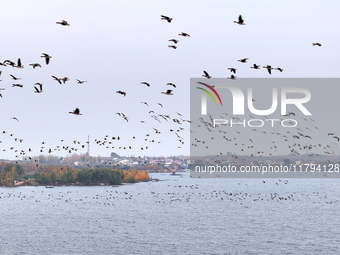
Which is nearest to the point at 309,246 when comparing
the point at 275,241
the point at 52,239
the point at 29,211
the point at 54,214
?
the point at 275,241

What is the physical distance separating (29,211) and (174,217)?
46.9m

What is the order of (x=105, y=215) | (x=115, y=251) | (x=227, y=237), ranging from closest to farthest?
(x=115, y=251) → (x=227, y=237) → (x=105, y=215)

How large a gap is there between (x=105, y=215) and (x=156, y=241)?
48.9 meters

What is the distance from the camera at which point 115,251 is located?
95.0 meters

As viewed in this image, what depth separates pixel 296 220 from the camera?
142 m

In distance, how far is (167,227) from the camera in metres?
126

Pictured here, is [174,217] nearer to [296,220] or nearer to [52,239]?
[296,220]

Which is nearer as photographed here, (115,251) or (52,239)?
(115,251)

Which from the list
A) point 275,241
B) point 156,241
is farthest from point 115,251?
point 275,241

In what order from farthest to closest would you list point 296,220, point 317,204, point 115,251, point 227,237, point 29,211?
point 317,204, point 29,211, point 296,220, point 227,237, point 115,251

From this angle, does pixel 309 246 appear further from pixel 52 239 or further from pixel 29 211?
pixel 29 211

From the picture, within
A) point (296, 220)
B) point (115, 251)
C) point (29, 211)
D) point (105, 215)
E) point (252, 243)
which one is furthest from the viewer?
point (29, 211)

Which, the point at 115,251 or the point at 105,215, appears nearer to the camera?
the point at 115,251

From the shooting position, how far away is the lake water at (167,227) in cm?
9894
